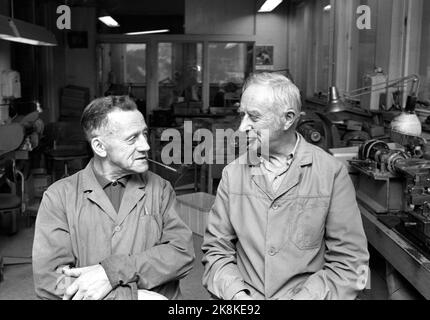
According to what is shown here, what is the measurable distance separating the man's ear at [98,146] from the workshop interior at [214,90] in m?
1.00

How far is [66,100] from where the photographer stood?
8086 millimetres

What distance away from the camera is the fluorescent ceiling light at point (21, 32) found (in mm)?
4344

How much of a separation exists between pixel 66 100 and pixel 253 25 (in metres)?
3.21

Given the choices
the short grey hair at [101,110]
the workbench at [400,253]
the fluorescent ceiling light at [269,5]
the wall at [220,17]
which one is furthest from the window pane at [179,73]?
the short grey hair at [101,110]

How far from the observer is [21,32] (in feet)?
15.4

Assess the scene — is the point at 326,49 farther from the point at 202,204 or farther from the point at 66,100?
the point at 66,100

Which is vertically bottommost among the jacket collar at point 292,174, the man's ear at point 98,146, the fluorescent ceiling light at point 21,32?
the jacket collar at point 292,174

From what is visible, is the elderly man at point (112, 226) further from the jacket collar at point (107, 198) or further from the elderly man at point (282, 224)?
the elderly man at point (282, 224)

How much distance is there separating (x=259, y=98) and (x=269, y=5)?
702cm

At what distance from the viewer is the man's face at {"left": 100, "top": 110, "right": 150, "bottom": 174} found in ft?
6.03

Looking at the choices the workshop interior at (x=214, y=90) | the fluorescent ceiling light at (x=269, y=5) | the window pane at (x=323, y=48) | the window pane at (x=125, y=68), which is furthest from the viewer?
the window pane at (x=125, y=68)

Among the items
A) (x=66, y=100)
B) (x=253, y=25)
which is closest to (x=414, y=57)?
(x=253, y=25)

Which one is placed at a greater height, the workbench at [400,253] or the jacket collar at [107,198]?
the jacket collar at [107,198]

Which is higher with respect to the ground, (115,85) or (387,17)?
(387,17)
